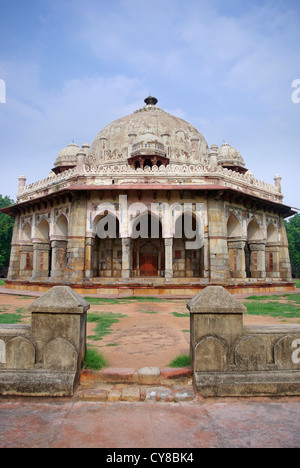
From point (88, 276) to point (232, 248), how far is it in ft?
26.2

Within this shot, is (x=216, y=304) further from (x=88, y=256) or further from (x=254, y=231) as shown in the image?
(x=254, y=231)

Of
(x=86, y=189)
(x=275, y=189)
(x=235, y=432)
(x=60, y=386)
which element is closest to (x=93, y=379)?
(x=60, y=386)

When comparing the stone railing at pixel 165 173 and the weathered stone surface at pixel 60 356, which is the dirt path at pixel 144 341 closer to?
the weathered stone surface at pixel 60 356

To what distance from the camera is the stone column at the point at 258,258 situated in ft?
63.6

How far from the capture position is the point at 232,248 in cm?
1853

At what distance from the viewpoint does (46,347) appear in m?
3.60

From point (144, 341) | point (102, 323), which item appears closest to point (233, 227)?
point (102, 323)

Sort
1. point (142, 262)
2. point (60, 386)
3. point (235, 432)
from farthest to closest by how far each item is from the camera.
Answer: point (142, 262) < point (60, 386) < point (235, 432)

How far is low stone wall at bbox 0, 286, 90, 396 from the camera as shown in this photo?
3.44 meters

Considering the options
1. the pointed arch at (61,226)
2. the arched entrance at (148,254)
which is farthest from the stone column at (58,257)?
the arched entrance at (148,254)
